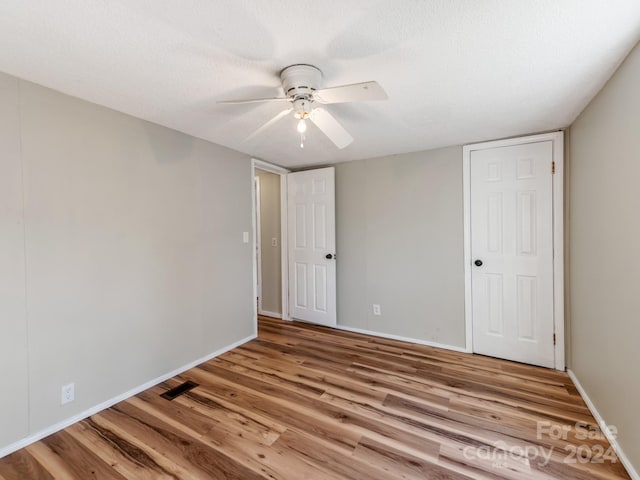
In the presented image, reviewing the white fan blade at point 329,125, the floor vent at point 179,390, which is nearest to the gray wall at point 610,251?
the white fan blade at point 329,125

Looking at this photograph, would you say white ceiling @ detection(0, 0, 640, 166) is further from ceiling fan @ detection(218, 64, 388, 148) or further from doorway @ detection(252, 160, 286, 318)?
doorway @ detection(252, 160, 286, 318)

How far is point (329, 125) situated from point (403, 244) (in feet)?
5.86

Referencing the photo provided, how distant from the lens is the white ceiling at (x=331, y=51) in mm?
1135

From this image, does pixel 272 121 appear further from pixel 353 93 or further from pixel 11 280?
pixel 11 280

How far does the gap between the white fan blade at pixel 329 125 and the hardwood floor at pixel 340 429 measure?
188 cm

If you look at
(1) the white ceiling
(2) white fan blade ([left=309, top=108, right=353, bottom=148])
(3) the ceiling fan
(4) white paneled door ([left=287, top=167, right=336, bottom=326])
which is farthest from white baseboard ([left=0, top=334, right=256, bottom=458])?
(2) white fan blade ([left=309, top=108, right=353, bottom=148])

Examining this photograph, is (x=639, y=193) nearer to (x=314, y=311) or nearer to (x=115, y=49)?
(x=115, y=49)

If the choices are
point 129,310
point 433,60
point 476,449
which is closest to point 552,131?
point 433,60

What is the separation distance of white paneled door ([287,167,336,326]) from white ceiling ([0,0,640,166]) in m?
1.49

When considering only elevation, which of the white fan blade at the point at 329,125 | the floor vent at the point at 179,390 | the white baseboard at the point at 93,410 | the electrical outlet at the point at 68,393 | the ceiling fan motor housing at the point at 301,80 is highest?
the ceiling fan motor housing at the point at 301,80

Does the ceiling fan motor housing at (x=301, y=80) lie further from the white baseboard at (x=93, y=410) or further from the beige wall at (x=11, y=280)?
the white baseboard at (x=93, y=410)

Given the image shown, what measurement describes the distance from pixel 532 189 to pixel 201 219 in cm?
305

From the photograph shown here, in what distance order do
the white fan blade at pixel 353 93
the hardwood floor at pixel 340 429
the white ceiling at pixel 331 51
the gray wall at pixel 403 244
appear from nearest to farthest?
the white ceiling at pixel 331 51 < the white fan blade at pixel 353 93 < the hardwood floor at pixel 340 429 < the gray wall at pixel 403 244

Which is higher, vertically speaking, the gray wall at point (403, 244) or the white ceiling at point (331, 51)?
the white ceiling at point (331, 51)
